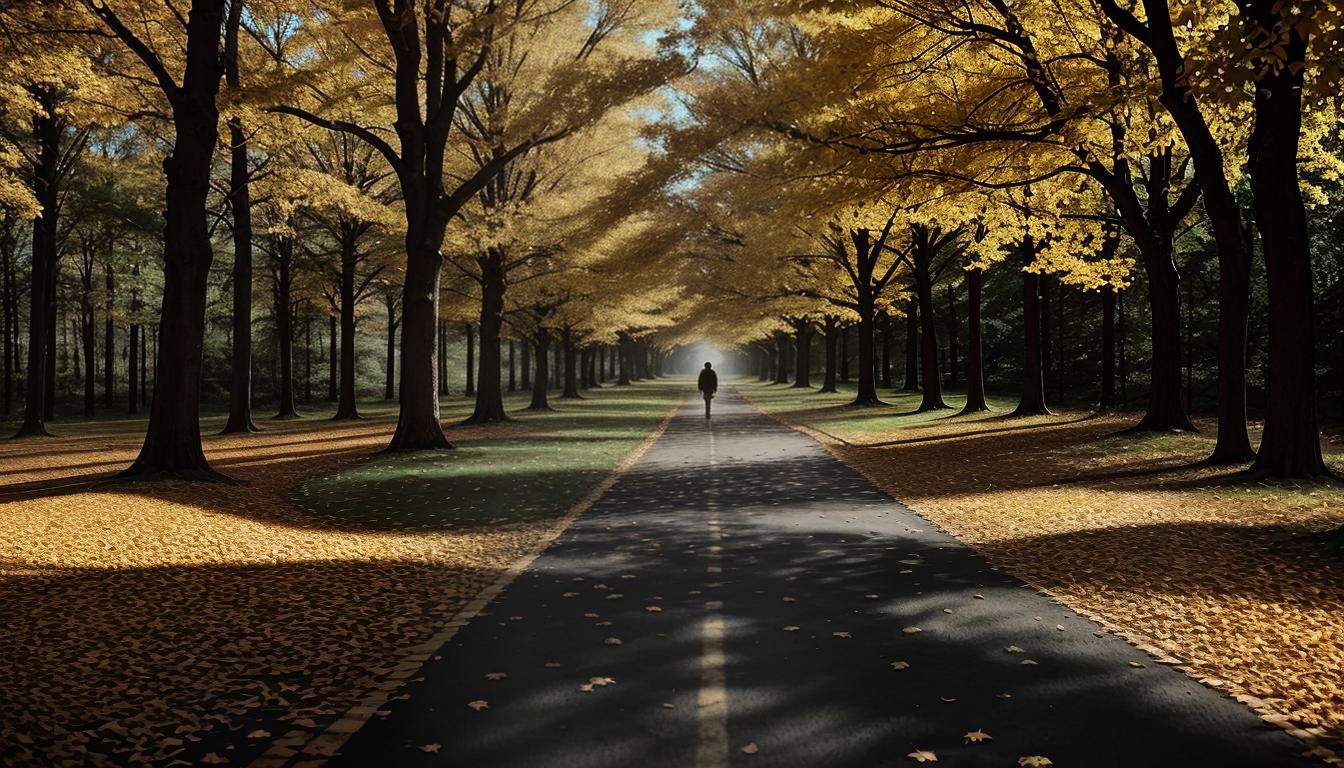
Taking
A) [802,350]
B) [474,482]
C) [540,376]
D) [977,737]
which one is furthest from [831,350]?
[977,737]

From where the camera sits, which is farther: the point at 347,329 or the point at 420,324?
the point at 347,329

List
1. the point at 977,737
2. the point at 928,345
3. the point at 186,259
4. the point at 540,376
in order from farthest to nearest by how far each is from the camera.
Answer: the point at 540,376 → the point at 928,345 → the point at 186,259 → the point at 977,737

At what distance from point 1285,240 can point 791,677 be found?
935cm

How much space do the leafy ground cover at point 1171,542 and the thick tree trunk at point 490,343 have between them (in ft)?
42.8

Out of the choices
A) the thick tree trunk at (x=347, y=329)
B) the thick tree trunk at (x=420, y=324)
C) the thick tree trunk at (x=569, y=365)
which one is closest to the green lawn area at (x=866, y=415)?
the thick tree trunk at (x=420, y=324)

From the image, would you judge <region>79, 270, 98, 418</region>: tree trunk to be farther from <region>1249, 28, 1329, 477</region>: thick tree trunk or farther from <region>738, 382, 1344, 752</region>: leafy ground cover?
<region>1249, 28, 1329, 477</region>: thick tree trunk

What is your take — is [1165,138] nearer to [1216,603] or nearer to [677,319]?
[1216,603]

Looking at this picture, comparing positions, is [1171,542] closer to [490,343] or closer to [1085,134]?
[1085,134]

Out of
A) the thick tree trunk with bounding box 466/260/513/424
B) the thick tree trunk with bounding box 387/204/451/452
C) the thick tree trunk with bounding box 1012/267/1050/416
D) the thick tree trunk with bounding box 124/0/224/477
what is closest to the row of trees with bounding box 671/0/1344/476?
the thick tree trunk with bounding box 1012/267/1050/416

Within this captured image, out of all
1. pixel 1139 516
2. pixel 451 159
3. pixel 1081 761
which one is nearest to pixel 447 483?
pixel 1139 516

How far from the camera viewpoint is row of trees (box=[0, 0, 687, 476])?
13367 millimetres

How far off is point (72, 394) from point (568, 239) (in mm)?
34654

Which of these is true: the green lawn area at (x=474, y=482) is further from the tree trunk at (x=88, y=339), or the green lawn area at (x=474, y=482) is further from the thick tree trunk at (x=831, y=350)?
the tree trunk at (x=88, y=339)

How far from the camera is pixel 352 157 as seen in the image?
30000 millimetres
